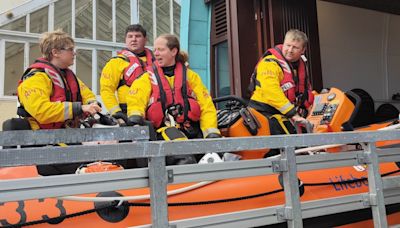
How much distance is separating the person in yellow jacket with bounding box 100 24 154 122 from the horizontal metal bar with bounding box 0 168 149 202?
1.84 m

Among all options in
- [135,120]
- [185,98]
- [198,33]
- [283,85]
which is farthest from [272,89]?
[198,33]

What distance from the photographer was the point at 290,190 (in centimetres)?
159

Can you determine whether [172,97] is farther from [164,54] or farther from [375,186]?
[375,186]

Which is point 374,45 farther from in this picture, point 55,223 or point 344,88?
point 55,223

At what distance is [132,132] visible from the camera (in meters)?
1.35

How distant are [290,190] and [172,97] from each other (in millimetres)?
1140

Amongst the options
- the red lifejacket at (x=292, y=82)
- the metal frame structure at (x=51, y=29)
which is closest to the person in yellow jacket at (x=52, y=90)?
the red lifejacket at (x=292, y=82)

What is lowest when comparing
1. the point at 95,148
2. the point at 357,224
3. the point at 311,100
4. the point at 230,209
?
the point at 357,224

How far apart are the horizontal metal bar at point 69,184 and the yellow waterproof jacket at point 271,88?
165 centimetres

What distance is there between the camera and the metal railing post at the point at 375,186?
1802 mm

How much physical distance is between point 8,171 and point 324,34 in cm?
565

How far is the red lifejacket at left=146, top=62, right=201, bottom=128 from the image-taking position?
8.21ft

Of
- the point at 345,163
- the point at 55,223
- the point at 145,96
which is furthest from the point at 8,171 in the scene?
the point at 345,163

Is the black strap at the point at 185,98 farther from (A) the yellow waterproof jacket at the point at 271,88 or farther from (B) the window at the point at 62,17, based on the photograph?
(B) the window at the point at 62,17
